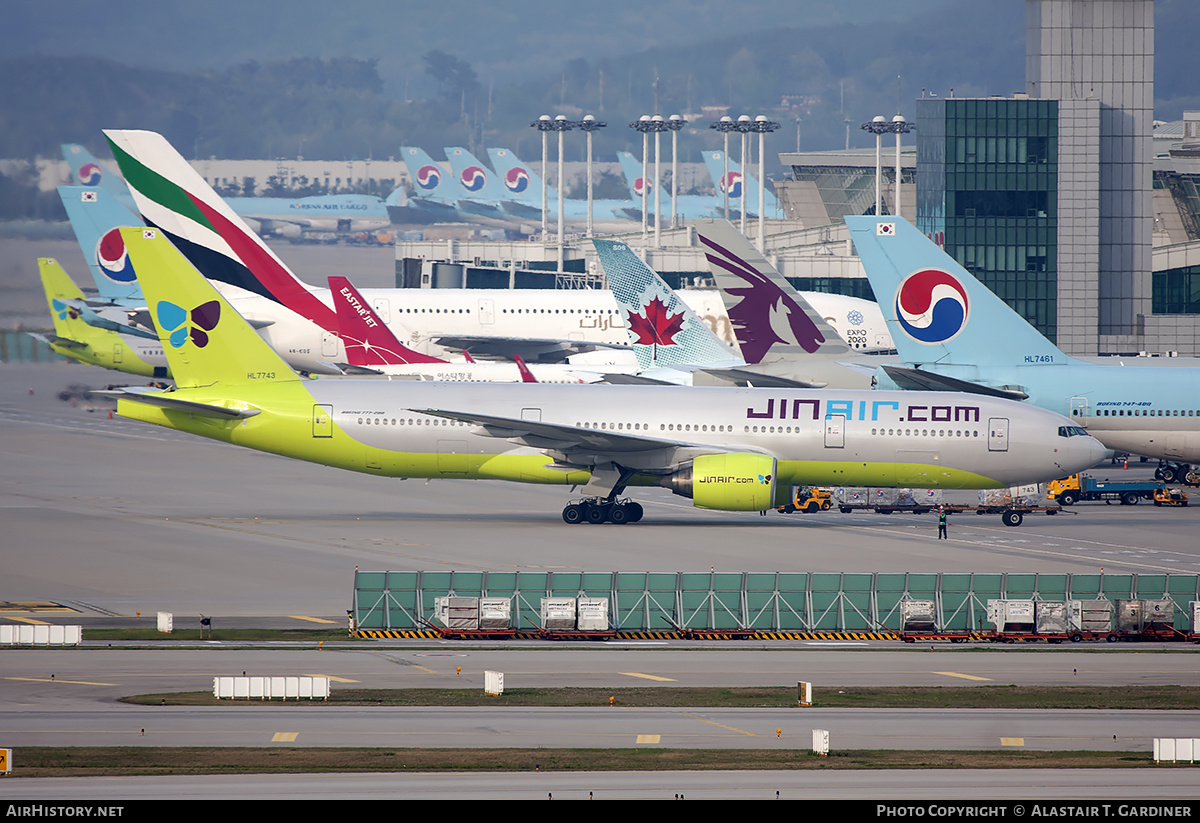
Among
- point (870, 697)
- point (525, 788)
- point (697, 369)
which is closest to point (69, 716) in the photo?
point (525, 788)

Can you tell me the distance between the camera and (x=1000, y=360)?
53.2m

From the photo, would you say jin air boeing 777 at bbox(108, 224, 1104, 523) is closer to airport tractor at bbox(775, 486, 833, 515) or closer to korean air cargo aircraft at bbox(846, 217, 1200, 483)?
airport tractor at bbox(775, 486, 833, 515)

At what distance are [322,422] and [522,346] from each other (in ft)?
116

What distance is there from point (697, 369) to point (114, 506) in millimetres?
23178

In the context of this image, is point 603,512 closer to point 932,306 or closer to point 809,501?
point 809,501

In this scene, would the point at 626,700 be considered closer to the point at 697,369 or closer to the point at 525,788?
the point at 525,788

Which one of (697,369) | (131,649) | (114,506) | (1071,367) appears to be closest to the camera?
(131,649)

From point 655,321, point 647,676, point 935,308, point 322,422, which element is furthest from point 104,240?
point 647,676

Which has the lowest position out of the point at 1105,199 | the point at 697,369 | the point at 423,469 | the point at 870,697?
the point at 870,697

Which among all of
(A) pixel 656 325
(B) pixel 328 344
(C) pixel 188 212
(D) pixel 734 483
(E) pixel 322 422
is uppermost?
(C) pixel 188 212

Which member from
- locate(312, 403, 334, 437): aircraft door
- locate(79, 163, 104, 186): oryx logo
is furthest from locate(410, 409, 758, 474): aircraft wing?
locate(79, 163, 104, 186): oryx logo

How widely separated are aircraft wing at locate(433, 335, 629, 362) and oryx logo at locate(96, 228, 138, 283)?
18580mm

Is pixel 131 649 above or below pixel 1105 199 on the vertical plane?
below

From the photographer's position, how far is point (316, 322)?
72.6 m
